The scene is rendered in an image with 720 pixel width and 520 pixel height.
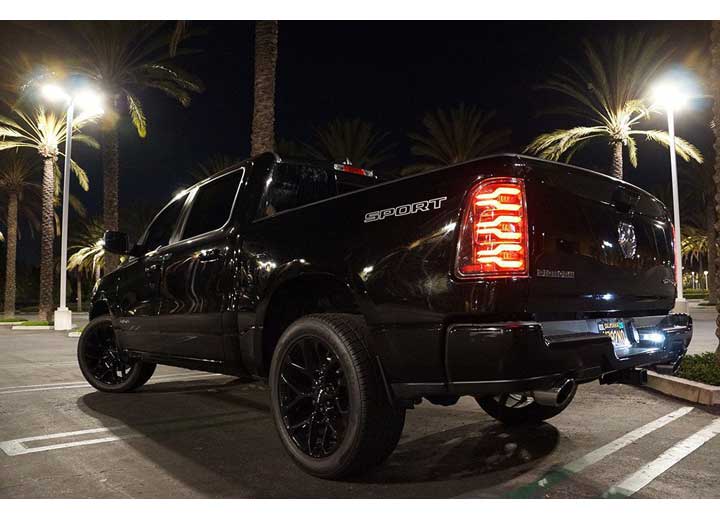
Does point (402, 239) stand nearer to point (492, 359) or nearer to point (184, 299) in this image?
point (492, 359)

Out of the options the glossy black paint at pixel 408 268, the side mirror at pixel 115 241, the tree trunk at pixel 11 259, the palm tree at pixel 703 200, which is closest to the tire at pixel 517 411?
the glossy black paint at pixel 408 268

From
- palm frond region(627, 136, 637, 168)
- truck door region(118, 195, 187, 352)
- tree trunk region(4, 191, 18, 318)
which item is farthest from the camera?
tree trunk region(4, 191, 18, 318)

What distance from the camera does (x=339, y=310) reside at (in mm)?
3656

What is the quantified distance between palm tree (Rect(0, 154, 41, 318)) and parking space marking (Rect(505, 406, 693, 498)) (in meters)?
29.7

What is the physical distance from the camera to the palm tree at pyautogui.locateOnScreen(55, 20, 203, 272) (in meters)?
19.0

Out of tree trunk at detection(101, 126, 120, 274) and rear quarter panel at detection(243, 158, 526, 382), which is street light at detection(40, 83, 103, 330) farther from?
rear quarter panel at detection(243, 158, 526, 382)

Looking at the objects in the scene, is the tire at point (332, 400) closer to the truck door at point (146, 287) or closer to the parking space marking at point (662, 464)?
the parking space marking at point (662, 464)

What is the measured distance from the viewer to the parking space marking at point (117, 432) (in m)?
4.09

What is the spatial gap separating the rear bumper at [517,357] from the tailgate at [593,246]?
0.13 meters

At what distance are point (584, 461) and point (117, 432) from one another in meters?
3.19

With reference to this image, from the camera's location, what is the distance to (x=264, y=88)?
1229cm

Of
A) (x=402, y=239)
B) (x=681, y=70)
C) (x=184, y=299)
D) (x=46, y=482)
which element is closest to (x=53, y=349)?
(x=184, y=299)

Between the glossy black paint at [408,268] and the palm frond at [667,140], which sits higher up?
the palm frond at [667,140]

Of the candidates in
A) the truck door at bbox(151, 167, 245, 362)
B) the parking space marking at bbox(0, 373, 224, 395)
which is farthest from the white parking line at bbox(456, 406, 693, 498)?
the parking space marking at bbox(0, 373, 224, 395)
